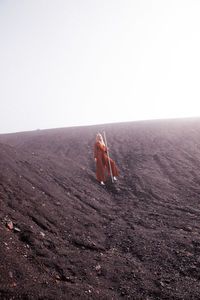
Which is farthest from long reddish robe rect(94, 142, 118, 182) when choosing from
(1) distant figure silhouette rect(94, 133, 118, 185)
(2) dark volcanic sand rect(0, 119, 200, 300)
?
(2) dark volcanic sand rect(0, 119, 200, 300)

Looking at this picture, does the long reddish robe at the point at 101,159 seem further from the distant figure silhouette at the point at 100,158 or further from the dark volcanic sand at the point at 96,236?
the dark volcanic sand at the point at 96,236

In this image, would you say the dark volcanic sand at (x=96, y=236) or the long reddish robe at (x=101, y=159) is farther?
the long reddish robe at (x=101, y=159)

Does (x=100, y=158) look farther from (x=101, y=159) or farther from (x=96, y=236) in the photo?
(x=96, y=236)

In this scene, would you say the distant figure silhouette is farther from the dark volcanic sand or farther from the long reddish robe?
the dark volcanic sand

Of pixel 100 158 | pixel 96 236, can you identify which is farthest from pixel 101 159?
pixel 96 236

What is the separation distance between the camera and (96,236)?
4.36 metres

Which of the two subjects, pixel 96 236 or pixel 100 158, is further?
pixel 100 158

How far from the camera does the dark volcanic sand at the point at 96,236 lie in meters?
2.72

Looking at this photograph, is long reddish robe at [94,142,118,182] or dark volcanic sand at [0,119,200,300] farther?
long reddish robe at [94,142,118,182]

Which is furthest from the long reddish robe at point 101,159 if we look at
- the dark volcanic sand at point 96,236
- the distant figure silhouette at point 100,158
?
the dark volcanic sand at point 96,236

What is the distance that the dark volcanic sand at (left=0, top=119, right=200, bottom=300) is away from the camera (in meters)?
2.72

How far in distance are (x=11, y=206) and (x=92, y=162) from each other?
7517 millimetres

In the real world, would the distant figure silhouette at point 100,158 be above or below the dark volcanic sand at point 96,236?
above

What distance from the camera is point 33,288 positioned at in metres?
2.39
